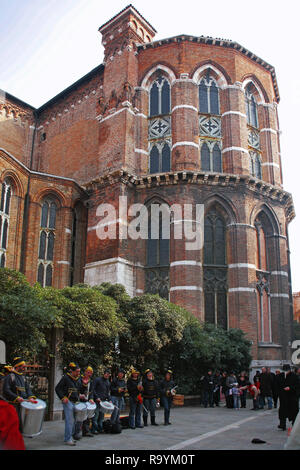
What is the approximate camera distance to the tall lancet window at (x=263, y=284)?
25.3m

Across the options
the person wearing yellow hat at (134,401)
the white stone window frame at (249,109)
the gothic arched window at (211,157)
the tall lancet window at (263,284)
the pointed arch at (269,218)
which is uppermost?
the white stone window frame at (249,109)

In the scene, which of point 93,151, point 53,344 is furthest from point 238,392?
point 93,151

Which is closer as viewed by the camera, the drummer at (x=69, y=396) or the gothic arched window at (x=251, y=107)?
the drummer at (x=69, y=396)

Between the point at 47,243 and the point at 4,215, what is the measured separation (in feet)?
10.6

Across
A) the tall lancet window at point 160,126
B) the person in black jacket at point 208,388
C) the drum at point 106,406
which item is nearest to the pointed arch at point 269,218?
the tall lancet window at point 160,126

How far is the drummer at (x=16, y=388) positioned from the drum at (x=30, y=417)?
18cm

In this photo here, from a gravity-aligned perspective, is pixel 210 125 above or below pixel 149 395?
above

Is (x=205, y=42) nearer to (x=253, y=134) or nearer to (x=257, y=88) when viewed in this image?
(x=257, y=88)

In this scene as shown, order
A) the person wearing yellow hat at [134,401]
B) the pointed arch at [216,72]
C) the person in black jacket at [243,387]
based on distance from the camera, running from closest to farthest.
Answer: the person wearing yellow hat at [134,401] → the person in black jacket at [243,387] → the pointed arch at [216,72]

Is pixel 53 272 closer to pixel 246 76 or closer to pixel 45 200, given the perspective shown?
pixel 45 200


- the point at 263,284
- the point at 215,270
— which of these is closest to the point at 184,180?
the point at 215,270

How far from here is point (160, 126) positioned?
90.1 ft

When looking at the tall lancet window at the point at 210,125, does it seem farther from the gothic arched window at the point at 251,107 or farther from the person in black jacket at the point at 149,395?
the person in black jacket at the point at 149,395

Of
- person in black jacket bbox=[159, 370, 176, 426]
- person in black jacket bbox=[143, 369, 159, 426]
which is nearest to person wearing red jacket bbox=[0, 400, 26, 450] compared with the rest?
person in black jacket bbox=[143, 369, 159, 426]
